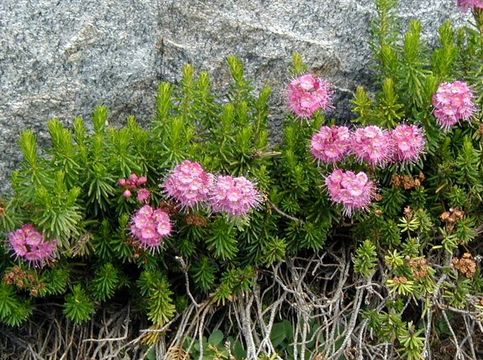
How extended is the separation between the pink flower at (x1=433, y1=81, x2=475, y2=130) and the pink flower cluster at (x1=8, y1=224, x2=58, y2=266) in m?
1.53

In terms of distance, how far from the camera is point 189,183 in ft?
9.52

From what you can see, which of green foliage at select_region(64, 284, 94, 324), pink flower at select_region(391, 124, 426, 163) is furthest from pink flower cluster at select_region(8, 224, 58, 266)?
pink flower at select_region(391, 124, 426, 163)

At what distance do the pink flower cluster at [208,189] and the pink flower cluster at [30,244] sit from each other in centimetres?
48

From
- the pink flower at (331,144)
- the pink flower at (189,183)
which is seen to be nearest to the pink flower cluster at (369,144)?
the pink flower at (331,144)

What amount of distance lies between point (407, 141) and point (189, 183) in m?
0.86

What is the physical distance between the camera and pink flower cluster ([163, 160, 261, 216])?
114 inches

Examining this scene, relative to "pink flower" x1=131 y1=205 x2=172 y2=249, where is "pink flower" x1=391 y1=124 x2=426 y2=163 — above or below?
above

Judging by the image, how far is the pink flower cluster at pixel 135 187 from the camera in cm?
302

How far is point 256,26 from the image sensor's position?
360 cm

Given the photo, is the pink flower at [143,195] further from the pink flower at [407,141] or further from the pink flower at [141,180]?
the pink flower at [407,141]

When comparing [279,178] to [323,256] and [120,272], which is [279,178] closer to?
[323,256]

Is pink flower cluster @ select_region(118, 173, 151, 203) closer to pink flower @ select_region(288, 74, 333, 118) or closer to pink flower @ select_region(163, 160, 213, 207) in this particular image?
pink flower @ select_region(163, 160, 213, 207)

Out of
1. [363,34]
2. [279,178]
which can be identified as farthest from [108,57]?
[363,34]

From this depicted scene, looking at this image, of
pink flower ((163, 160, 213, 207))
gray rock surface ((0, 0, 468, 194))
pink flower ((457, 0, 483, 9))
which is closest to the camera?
pink flower ((163, 160, 213, 207))
